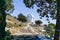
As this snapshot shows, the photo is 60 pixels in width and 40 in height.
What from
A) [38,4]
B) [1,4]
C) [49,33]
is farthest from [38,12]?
[1,4]

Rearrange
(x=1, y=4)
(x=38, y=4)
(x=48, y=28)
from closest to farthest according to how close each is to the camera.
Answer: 1. (x=1, y=4)
2. (x=38, y=4)
3. (x=48, y=28)

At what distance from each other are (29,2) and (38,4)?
58 cm

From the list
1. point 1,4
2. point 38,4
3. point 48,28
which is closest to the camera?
point 1,4

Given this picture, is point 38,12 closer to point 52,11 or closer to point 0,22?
point 52,11

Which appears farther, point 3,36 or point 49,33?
point 49,33

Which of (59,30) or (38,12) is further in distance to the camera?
(38,12)

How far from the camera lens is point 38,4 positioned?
13.0 meters

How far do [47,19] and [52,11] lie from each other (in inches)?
22.8

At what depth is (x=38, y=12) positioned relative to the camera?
43.8ft

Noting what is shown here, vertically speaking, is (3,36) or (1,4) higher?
(1,4)

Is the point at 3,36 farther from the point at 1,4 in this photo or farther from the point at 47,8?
the point at 47,8

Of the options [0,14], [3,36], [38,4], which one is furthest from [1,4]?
[38,4]

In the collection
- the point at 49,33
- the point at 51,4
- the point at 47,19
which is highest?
the point at 51,4

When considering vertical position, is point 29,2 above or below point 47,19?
above
